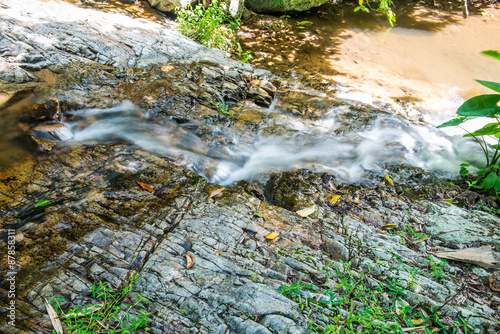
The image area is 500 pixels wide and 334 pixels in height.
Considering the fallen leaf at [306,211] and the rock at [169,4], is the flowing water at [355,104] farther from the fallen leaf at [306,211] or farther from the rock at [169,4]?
the rock at [169,4]

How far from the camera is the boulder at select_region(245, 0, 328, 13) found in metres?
9.15

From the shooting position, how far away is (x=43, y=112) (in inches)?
142

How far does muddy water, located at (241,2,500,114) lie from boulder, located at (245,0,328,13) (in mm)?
365

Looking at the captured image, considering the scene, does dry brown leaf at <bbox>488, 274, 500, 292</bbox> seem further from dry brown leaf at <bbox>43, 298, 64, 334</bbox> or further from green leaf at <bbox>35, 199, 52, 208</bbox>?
green leaf at <bbox>35, 199, 52, 208</bbox>

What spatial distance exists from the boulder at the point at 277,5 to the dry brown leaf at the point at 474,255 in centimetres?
906

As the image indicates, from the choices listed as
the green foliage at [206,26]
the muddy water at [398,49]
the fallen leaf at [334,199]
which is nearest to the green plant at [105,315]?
the fallen leaf at [334,199]

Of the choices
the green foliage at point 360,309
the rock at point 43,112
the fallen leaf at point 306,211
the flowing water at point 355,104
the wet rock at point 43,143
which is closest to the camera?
the green foliage at point 360,309

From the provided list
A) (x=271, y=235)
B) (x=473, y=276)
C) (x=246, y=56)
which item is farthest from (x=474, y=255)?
(x=246, y=56)

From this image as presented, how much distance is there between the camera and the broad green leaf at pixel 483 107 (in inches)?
110

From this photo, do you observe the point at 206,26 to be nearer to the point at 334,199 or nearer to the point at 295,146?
the point at 295,146

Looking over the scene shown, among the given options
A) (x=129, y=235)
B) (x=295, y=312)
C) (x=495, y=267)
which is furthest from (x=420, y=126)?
(x=129, y=235)

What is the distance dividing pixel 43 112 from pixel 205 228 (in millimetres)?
2939

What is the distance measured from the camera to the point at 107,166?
3.12m

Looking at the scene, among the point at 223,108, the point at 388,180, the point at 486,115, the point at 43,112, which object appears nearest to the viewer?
the point at 486,115
